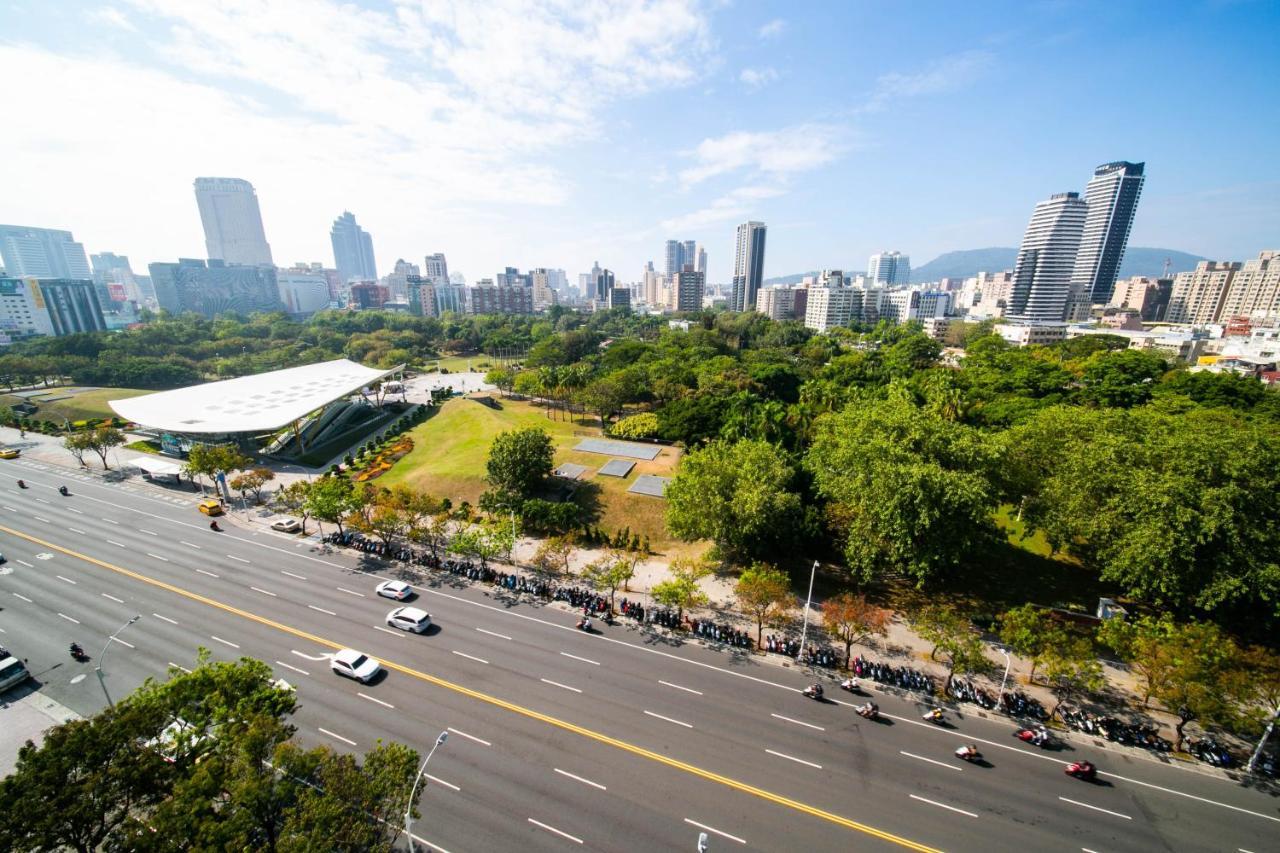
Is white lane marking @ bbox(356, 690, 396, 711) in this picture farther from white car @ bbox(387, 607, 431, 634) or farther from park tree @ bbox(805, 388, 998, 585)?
park tree @ bbox(805, 388, 998, 585)

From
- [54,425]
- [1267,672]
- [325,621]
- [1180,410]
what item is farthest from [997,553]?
[54,425]

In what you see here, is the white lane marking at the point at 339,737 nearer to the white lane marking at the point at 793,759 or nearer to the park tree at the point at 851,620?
the white lane marking at the point at 793,759

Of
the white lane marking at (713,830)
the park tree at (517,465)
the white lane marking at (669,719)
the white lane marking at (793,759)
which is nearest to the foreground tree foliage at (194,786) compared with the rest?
the white lane marking at (713,830)

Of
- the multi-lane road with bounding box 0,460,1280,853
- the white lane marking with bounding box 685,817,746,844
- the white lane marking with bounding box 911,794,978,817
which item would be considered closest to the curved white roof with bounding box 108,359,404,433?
the multi-lane road with bounding box 0,460,1280,853

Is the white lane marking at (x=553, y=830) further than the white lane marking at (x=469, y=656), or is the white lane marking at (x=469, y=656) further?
the white lane marking at (x=469, y=656)

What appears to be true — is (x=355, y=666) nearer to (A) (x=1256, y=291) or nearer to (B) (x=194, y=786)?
(B) (x=194, y=786)

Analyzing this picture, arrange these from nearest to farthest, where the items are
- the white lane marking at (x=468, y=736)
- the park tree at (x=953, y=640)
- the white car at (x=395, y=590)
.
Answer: the white lane marking at (x=468, y=736), the park tree at (x=953, y=640), the white car at (x=395, y=590)
